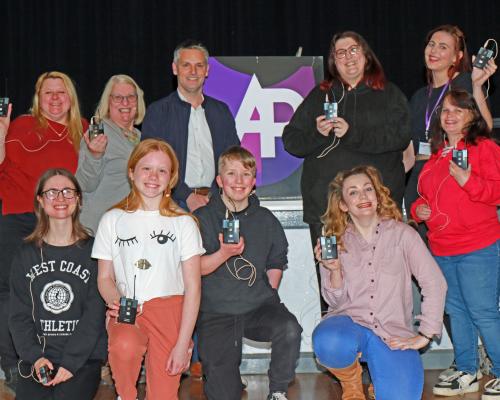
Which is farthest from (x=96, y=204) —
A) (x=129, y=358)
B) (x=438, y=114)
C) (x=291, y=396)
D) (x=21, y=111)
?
(x=21, y=111)

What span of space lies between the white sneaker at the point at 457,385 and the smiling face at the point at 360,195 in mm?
958

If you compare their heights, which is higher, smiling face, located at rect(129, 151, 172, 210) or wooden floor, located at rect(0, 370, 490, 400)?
smiling face, located at rect(129, 151, 172, 210)

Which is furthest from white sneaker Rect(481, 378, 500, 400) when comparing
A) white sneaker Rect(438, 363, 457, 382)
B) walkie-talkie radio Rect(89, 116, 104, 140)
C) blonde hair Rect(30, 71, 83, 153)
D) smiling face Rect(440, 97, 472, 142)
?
blonde hair Rect(30, 71, 83, 153)

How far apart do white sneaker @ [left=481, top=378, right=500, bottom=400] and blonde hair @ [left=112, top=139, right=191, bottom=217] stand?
1.67m

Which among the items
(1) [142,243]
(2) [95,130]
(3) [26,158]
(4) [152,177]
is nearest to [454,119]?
(4) [152,177]

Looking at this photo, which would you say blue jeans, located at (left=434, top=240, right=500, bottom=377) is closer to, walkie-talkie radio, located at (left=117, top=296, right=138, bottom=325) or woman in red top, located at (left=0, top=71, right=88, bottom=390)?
walkie-talkie radio, located at (left=117, top=296, right=138, bottom=325)

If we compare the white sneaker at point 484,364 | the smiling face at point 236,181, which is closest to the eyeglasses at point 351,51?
the smiling face at point 236,181

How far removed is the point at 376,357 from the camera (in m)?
3.49

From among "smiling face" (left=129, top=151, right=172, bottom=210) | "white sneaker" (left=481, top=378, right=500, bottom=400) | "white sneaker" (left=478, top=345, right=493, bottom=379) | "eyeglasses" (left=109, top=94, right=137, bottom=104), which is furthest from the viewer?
"eyeglasses" (left=109, top=94, right=137, bottom=104)

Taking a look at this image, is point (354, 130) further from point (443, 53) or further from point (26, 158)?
point (26, 158)

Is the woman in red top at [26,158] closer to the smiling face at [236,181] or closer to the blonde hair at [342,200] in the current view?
the smiling face at [236,181]

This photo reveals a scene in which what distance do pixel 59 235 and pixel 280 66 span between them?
1983 millimetres

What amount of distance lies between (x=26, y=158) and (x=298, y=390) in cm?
182

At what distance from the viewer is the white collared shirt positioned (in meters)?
4.11
